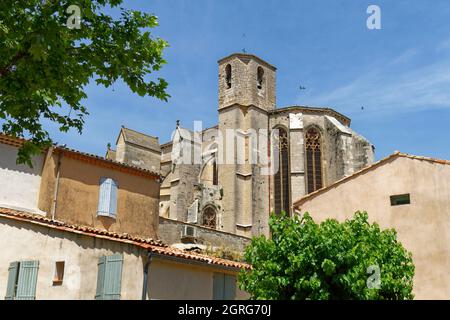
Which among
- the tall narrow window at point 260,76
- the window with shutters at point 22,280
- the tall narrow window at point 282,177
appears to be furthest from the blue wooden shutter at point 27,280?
the tall narrow window at point 260,76

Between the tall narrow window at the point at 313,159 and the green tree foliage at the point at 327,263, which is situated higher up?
the tall narrow window at the point at 313,159

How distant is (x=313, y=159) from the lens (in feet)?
117

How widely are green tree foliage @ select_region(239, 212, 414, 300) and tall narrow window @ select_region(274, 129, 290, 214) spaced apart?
2170 cm

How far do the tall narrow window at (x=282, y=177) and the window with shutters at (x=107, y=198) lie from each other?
16939 millimetres

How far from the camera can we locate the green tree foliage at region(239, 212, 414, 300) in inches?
449

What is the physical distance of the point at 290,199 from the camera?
3447 cm

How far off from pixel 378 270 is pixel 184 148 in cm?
2758

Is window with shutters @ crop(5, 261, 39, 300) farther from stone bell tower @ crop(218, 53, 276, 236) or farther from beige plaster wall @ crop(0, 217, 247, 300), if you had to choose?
stone bell tower @ crop(218, 53, 276, 236)

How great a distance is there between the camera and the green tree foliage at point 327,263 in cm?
1141

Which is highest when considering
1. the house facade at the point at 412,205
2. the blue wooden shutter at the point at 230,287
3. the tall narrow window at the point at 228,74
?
the tall narrow window at the point at 228,74

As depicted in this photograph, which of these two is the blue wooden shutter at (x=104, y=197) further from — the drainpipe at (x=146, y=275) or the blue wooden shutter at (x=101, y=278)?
the drainpipe at (x=146, y=275)

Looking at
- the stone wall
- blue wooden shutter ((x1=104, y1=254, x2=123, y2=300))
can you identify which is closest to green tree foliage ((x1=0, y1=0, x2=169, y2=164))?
blue wooden shutter ((x1=104, y1=254, x2=123, y2=300))

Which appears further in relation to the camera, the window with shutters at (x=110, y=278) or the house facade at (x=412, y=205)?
the house facade at (x=412, y=205)
